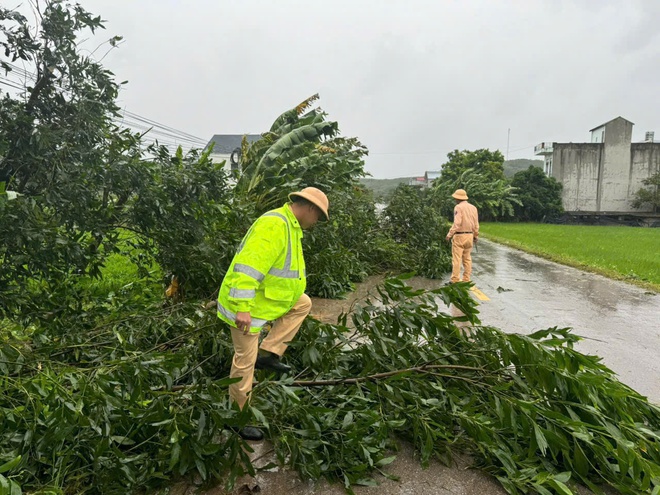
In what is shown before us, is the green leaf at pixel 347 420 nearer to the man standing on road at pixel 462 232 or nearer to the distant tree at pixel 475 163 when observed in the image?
the man standing on road at pixel 462 232

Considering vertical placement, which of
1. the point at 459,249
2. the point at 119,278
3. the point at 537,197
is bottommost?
the point at 119,278

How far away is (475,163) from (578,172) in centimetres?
913

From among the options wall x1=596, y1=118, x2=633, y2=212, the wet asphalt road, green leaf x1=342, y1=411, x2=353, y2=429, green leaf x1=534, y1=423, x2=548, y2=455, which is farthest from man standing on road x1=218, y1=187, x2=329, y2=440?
wall x1=596, y1=118, x2=633, y2=212

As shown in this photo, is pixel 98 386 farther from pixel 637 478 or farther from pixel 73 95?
pixel 637 478

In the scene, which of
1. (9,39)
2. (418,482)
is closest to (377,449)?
(418,482)

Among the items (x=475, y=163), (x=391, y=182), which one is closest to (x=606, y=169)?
(x=475, y=163)

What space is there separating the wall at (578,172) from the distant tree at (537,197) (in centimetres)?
229

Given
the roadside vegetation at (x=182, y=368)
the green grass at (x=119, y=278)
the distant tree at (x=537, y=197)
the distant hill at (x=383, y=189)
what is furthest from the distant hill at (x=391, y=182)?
the roadside vegetation at (x=182, y=368)

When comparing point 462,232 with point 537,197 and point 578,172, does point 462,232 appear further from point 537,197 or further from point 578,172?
point 578,172

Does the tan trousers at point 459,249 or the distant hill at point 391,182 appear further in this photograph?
the distant hill at point 391,182

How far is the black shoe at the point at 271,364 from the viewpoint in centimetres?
380

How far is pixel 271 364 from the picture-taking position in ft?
12.5

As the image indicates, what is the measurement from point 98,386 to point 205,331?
137 cm

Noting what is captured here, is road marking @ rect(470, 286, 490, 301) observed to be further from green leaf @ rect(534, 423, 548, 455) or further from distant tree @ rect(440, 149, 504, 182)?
distant tree @ rect(440, 149, 504, 182)
